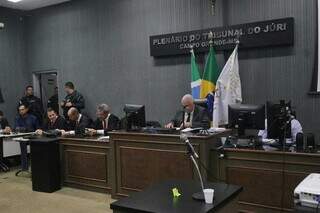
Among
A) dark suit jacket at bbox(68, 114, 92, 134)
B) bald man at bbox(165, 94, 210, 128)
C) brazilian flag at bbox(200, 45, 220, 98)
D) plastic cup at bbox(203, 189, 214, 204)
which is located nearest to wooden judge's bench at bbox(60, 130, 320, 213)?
dark suit jacket at bbox(68, 114, 92, 134)

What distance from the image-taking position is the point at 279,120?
11.7 ft

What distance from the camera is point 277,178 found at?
3449mm

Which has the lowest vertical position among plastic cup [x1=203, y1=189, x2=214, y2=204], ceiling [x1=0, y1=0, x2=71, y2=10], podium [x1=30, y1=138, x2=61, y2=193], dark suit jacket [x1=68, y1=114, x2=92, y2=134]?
podium [x1=30, y1=138, x2=61, y2=193]

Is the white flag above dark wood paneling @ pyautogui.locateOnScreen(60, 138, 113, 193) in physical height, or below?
above

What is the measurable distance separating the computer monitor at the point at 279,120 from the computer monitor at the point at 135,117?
1.65m

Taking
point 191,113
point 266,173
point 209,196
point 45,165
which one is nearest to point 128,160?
point 191,113

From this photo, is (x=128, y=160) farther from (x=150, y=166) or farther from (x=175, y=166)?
(x=175, y=166)

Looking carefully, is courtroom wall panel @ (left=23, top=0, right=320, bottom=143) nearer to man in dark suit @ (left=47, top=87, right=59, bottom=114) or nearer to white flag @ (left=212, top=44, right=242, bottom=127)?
white flag @ (left=212, top=44, right=242, bottom=127)

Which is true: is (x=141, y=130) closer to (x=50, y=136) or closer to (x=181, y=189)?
(x=50, y=136)

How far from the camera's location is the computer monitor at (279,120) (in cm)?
352

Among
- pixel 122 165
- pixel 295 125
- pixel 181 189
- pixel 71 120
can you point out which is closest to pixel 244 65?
pixel 295 125

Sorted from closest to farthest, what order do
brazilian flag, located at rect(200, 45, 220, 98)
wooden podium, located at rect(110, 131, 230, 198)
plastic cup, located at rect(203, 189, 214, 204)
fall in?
plastic cup, located at rect(203, 189, 214, 204), wooden podium, located at rect(110, 131, 230, 198), brazilian flag, located at rect(200, 45, 220, 98)

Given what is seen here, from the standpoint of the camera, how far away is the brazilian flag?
5680 millimetres

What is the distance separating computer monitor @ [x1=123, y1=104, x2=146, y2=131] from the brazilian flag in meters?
1.55
